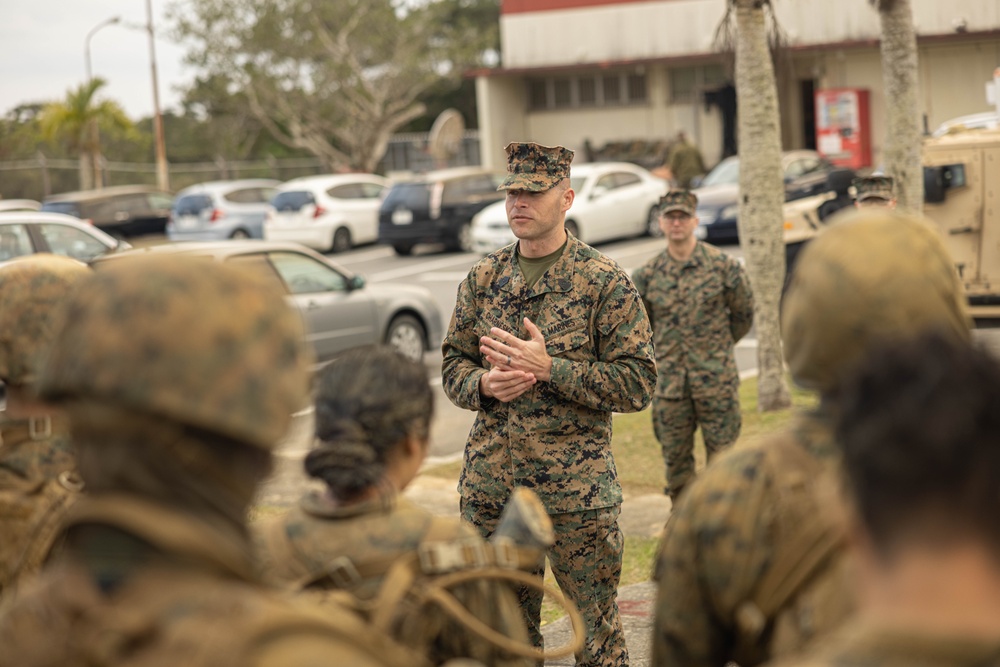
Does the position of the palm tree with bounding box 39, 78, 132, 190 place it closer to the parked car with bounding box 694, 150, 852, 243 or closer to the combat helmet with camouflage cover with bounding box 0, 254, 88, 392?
the parked car with bounding box 694, 150, 852, 243

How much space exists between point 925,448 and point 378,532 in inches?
52.3

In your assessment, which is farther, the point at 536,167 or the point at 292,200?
the point at 292,200

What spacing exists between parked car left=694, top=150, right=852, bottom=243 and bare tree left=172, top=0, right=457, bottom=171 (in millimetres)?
18629

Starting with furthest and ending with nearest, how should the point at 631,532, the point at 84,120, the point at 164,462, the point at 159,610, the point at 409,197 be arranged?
the point at 84,120
the point at 409,197
the point at 631,532
the point at 164,462
the point at 159,610

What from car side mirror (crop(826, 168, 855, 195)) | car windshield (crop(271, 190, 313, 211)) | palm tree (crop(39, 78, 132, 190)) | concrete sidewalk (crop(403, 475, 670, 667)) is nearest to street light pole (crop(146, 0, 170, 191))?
palm tree (crop(39, 78, 132, 190))

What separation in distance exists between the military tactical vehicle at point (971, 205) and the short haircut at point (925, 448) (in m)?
11.9

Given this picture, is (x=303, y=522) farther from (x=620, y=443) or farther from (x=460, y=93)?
(x=460, y=93)

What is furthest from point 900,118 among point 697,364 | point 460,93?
point 460,93

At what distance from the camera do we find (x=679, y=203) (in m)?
8.22

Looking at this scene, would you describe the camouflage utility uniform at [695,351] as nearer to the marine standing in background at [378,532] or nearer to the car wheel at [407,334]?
the marine standing in background at [378,532]

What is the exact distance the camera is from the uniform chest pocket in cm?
509

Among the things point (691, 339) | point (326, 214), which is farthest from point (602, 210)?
point (691, 339)

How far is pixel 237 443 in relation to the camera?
1978 mm

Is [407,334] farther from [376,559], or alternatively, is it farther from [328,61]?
[328,61]
